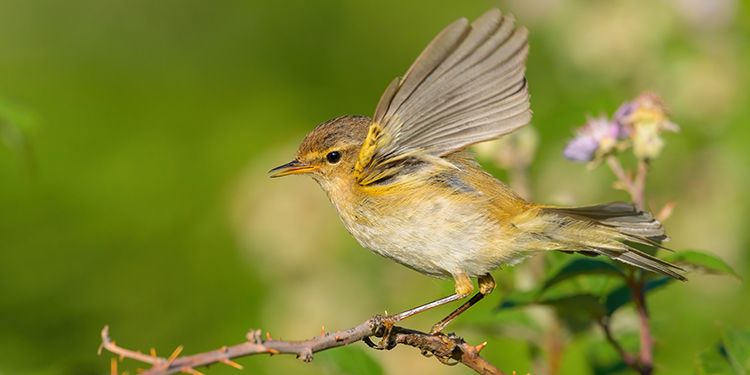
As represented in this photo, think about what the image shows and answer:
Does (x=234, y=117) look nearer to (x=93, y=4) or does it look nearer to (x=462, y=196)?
(x=93, y=4)

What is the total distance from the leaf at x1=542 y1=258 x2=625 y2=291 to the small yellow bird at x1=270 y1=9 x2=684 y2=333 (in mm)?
52

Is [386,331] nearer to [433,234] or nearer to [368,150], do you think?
[433,234]

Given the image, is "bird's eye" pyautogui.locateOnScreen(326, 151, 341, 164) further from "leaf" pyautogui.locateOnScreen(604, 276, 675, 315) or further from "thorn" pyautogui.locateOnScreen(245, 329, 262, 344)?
"thorn" pyautogui.locateOnScreen(245, 329, 262, 344)

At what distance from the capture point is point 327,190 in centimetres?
390

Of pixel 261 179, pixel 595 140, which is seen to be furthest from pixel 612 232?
pixel 261 179

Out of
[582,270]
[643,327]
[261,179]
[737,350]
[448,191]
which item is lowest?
[737,350]

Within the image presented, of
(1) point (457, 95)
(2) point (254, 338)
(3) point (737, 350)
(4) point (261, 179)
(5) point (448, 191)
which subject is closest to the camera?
(2) point (254, 338)

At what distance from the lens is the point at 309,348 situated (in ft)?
8.70

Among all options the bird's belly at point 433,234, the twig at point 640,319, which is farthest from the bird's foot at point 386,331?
the twig at point 640,319

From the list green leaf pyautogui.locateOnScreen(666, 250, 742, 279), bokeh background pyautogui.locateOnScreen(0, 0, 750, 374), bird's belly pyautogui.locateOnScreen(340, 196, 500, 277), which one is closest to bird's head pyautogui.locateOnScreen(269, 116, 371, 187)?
bird's belly pyautogui.locateOnScreen(340, 196, 500, 277)

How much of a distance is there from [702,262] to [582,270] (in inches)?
13.1

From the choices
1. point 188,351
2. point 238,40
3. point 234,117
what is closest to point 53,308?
point 188,351

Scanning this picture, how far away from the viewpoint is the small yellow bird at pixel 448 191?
3092 mm

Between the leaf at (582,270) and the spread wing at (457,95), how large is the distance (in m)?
0.49
